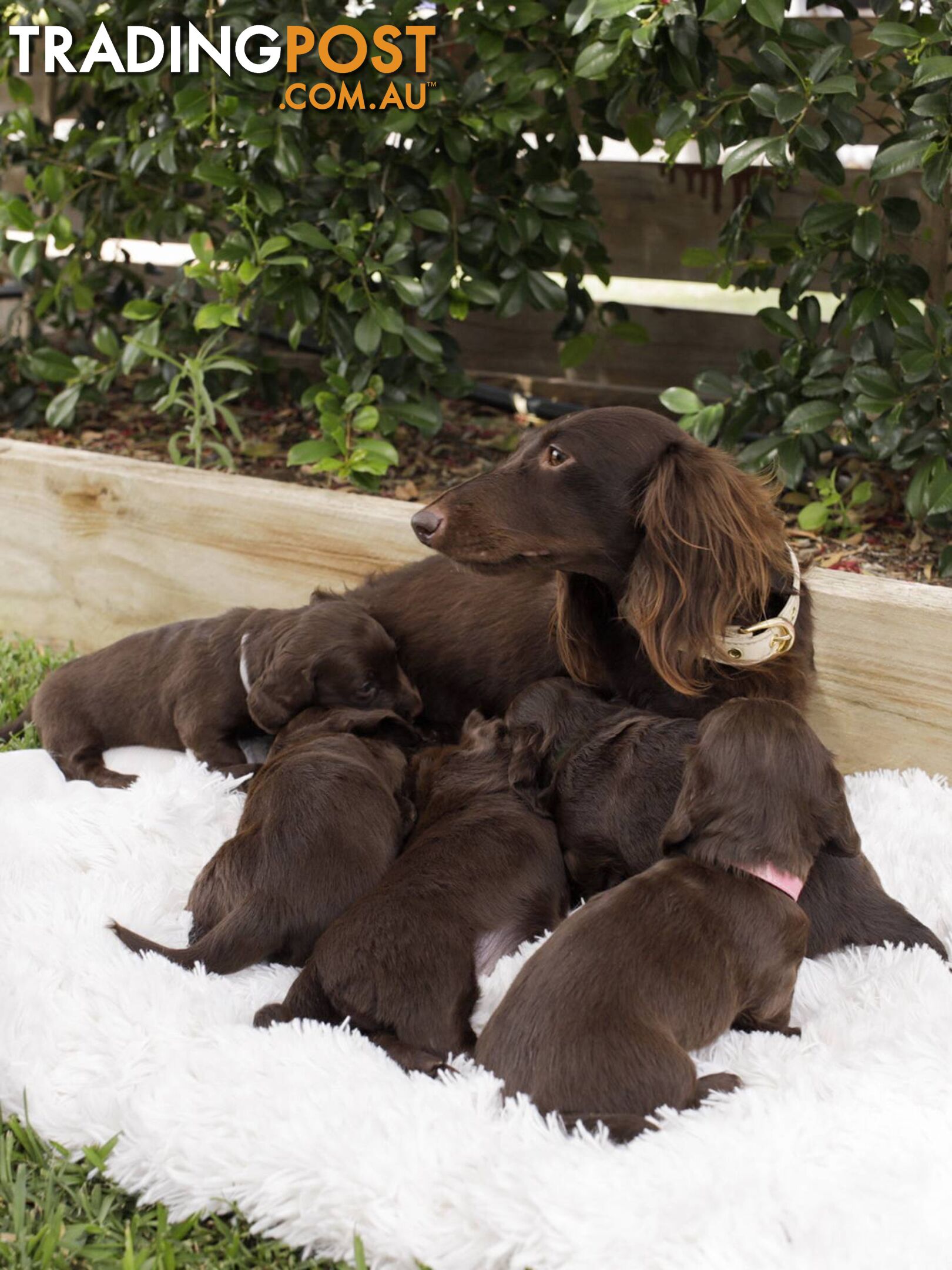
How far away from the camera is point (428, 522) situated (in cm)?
245

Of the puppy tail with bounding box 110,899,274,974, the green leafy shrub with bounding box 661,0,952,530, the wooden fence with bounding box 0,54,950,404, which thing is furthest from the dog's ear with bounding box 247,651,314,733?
the wooden fence with bounding box 0,54,950,404

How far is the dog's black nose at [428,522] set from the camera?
2443mm

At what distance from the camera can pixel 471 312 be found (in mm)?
4531

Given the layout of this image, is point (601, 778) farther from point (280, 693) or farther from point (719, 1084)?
point (280, 693)

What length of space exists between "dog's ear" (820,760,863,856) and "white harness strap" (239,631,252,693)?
1294 mm

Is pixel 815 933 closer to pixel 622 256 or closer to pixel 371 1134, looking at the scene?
pixel 371 1134

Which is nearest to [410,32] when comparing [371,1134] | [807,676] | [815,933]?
[807,676]

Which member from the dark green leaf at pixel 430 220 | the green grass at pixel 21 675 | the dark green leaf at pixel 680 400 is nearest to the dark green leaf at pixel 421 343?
the dark green leaf at pixel 430 220

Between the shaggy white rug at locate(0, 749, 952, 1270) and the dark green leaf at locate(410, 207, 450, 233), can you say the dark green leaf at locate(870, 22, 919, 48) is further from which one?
the shaggy white rug at locate(0, 749, 952, 1270)

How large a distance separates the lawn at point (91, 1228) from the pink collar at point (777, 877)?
30.3 inches

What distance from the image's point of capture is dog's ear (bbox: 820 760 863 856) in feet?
6.70

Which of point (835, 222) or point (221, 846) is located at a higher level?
point (835, 222)

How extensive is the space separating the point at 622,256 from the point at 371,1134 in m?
3.09

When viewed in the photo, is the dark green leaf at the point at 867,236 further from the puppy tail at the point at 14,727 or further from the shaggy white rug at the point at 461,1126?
the puppy tail at the point at 14,727
